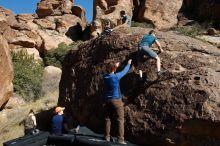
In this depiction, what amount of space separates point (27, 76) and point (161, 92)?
2277 centimetres

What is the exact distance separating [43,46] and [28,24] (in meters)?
2.80

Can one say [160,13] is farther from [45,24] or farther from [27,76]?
[27,76]

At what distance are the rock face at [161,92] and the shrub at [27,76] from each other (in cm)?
1736

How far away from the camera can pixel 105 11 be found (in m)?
39.2

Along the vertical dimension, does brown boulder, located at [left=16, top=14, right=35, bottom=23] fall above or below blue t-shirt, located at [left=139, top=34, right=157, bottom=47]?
above

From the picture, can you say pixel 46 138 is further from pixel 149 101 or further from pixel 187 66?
pixel 187 66

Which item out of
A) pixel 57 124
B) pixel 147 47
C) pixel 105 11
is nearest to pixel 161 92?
pixel 147 47

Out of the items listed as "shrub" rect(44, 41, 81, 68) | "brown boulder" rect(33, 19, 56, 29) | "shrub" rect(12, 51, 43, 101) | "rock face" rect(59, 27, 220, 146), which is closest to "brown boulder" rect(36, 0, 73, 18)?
"brown boulder" rect(33, 19, 56, 29)

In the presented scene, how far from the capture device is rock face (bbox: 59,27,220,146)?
10406 mm

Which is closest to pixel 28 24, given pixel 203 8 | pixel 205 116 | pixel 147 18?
pixel 147 18

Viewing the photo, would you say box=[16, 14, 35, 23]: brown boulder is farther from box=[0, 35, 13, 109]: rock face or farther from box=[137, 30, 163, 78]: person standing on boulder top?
box=[137, 30, 163, 78]: person standing on boulder top

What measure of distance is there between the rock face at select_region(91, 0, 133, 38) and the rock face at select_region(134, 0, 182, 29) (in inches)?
53.6

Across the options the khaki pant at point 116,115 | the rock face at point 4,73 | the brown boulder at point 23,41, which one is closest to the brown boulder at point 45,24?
the brown boulder at point 23,41

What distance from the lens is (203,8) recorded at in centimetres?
3550
